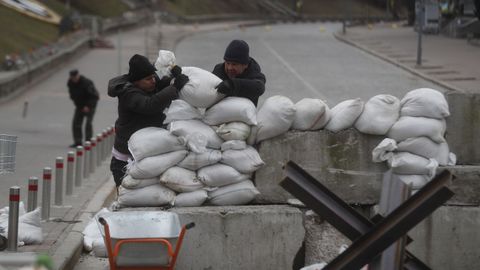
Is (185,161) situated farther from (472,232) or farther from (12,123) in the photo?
(12,123)

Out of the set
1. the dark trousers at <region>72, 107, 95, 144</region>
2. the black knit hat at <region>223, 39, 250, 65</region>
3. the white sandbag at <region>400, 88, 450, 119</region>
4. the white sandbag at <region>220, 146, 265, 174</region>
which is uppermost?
the black knit hat at <region>223, 39, 250, 65</region>

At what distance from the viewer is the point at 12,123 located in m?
26.4

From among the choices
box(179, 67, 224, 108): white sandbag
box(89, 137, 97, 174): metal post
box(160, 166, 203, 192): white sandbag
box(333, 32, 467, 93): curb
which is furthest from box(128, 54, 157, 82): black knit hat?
box(333, 32, 467, 93): curb

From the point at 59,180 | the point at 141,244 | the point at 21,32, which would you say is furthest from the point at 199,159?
the point at 21,32

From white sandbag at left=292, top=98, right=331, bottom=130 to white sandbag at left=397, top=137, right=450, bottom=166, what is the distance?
702mm

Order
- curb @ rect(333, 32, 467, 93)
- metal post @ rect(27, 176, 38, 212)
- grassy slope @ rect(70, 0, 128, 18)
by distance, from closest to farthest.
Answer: metal post @ rect(27, 176, 38, 212)
curb @ rect(333, 32, 467, 93)
grassy slope @ rect(70, 0, 128, 18)

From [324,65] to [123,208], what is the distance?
30720 mm

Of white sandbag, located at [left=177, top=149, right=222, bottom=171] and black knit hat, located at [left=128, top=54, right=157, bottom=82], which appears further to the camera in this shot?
black knit hat, located at [left=128, top=54, right=157, bottom=82]

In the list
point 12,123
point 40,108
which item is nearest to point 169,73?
point 12,123

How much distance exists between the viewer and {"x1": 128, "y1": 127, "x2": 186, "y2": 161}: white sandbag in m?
9.02

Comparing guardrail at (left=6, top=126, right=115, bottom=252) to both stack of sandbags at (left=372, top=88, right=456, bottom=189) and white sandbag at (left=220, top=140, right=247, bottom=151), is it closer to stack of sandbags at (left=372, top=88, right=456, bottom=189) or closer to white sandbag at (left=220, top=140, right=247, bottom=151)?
white sandbag at (left=220, top=140, right=247, bottom=151)

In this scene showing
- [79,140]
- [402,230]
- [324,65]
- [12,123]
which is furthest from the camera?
[324,65]

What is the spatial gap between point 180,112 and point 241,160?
679mm

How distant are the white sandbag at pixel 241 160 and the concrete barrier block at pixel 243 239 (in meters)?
0.35
